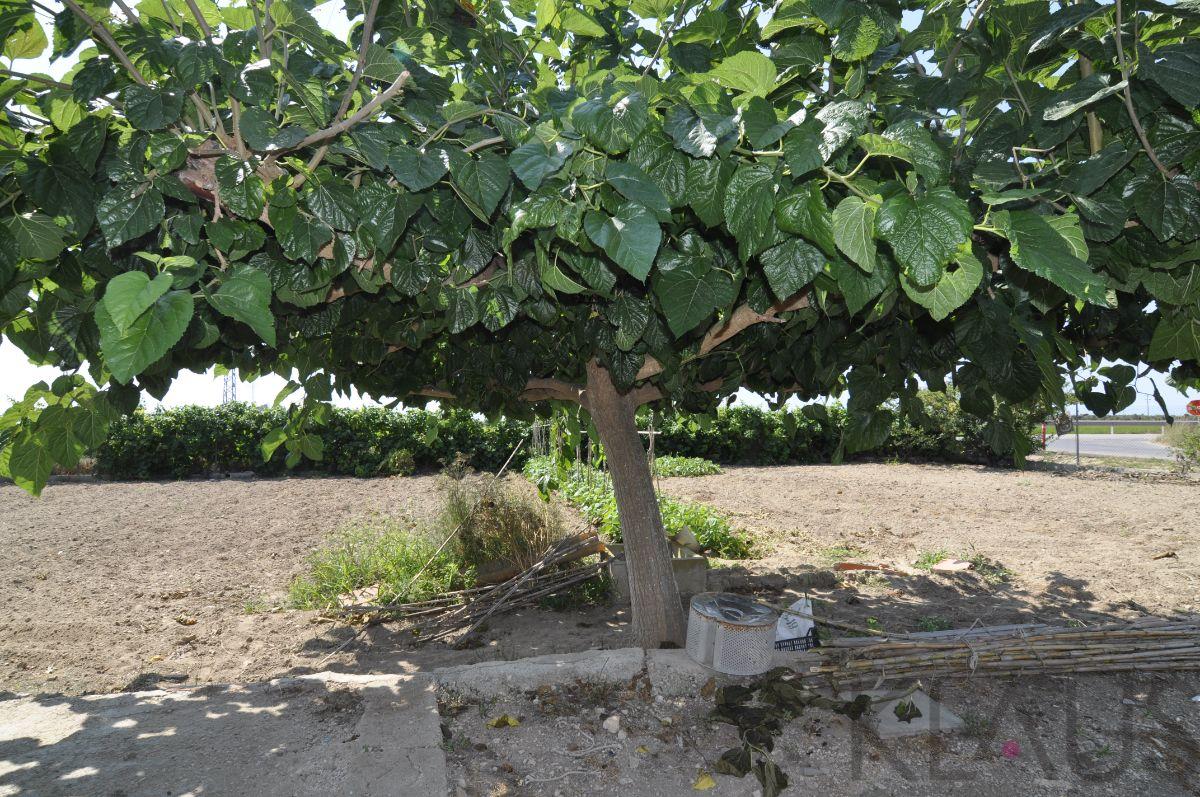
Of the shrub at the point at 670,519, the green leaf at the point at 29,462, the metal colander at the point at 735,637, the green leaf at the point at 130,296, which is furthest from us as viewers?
the shrub at the point at 670,519

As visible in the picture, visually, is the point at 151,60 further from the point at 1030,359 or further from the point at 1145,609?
the point at 1145,609

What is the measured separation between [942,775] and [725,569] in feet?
10.4

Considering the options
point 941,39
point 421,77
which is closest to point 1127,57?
point 941,39

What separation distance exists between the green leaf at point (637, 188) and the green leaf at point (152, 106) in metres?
0.81

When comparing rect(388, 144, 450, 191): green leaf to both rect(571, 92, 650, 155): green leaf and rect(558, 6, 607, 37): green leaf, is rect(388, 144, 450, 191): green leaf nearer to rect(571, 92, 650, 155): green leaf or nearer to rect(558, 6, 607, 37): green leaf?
rect(571, 92, 650, 155): green leaf

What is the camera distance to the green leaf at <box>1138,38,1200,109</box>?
1.19m

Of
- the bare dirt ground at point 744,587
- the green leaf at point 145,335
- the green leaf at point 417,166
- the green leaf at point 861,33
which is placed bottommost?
the bare dirt ground at point 744,587

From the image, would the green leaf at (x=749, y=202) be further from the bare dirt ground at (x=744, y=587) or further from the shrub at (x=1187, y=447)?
the shrub at (x=1187, y=447)

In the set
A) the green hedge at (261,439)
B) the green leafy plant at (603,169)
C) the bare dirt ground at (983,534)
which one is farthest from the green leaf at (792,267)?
the green hedge at (261,439)

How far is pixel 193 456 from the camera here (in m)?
12.6

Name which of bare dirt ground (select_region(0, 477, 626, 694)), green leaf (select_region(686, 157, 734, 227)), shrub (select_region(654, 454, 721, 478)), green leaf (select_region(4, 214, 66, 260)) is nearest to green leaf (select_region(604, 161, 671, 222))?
green leaf (select_region(686, 157, 734, 227))

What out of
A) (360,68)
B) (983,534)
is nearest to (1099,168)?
(360,68)

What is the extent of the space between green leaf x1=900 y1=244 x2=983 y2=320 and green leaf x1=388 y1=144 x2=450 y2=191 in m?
0.86

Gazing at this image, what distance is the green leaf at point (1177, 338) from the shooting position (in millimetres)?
1997
